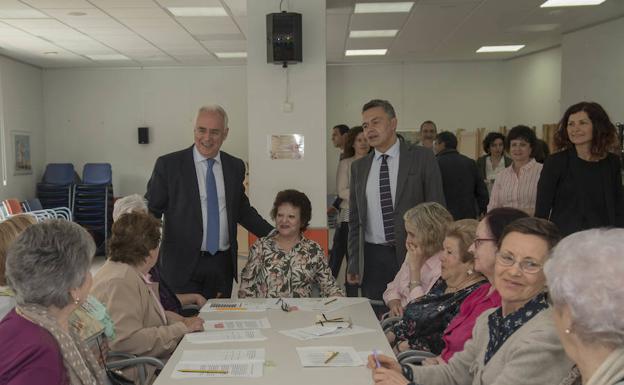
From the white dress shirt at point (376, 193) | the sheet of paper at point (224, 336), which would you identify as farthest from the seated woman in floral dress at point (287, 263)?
the sheet of paper at point (224, 336)

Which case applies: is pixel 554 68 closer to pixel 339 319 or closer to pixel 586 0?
pixel 586 0

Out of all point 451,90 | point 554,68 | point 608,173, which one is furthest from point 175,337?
point 451,90

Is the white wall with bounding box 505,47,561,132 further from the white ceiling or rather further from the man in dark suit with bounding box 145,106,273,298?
the man in dark suit with bounding box 145,106,273,298

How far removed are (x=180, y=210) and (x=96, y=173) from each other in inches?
305

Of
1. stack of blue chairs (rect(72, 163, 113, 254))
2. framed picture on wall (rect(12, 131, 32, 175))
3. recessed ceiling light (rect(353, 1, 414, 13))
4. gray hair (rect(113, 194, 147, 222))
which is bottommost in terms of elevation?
stack of blue chairs (rect(72, 163, 113, 254))

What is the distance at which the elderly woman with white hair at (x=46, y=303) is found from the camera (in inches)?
64.2

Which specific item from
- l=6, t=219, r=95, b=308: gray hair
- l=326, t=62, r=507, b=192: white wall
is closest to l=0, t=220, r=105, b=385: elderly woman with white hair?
l=6, t=219, r=95, b=308: gray hair

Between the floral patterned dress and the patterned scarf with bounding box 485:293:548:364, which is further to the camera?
the floral patterned dress

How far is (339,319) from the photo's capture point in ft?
9.52

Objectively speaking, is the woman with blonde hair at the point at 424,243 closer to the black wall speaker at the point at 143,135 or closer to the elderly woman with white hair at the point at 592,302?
the elderly woman with white hair at the point at 592,302

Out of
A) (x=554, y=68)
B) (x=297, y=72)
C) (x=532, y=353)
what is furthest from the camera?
(x=554, y=68)

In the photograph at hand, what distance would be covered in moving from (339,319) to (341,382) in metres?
0.82

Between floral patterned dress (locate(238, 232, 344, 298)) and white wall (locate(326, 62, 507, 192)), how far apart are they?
7.84 m

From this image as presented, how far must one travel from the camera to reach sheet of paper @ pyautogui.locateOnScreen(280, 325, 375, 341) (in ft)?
8.63
